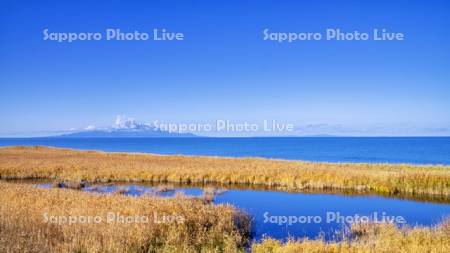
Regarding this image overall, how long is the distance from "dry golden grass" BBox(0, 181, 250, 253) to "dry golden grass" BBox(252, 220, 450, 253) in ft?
5.23

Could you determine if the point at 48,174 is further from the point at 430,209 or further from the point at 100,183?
the point at 430,209

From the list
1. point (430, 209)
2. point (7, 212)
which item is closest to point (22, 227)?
point (7, 212)

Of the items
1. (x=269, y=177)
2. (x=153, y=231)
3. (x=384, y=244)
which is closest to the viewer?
(x=153, y=231)

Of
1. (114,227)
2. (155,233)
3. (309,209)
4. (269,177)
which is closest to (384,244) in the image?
(155,233)

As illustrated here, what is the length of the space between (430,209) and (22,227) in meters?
22.9

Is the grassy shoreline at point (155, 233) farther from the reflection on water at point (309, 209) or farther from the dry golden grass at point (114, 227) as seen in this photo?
the reflection on water at point (309, 209)

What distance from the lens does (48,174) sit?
131 feet

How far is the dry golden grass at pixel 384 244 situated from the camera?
13344 mm

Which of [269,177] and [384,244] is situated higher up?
[384,244]

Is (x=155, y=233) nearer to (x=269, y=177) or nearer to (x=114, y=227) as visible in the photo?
(x=114, y=227)

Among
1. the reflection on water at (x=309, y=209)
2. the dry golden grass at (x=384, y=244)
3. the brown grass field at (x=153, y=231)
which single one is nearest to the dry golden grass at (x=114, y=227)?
the brown grass field at (x=153, y=231)

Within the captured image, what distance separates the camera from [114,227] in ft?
45.1

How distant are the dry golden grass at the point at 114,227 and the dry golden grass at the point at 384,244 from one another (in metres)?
1.59

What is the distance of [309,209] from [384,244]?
11.5 meters
